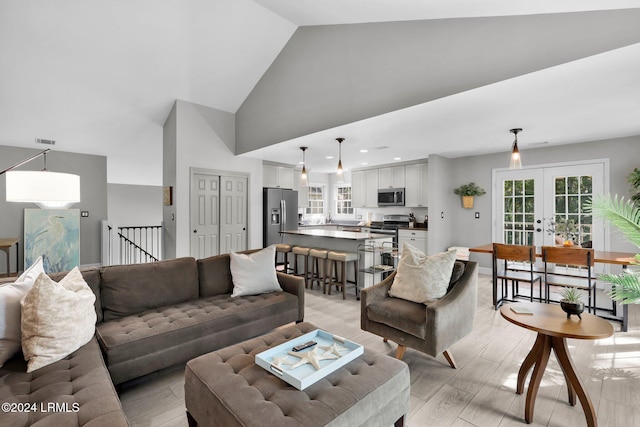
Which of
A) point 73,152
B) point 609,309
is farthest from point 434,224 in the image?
point 73,152

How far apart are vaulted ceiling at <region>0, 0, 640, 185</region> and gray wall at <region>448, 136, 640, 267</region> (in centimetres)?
31

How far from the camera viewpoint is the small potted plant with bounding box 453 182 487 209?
19.1ft

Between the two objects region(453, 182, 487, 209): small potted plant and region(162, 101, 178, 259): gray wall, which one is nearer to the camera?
region(162, 101, 178, 259): gray wall

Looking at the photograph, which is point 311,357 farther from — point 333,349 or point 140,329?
point 140,329

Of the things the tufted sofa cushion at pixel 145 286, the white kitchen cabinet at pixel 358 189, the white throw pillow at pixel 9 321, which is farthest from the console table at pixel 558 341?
the white kitchen cabinet at pixel 358 189

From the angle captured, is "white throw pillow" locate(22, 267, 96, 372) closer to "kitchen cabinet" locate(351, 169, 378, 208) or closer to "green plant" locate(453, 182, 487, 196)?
"green plant" locate(453, 182, 487, 196)

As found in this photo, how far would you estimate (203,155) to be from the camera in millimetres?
5289

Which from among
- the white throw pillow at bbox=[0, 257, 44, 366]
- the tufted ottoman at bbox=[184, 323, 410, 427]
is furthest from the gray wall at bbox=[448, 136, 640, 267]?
the white throw pillow at bbox=[0, 257, 44, 366]

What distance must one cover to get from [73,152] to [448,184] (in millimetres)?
7626

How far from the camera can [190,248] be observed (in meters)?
5.11

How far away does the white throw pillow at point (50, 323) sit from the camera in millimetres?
1649

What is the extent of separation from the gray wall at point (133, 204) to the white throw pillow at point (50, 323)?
23.4ft

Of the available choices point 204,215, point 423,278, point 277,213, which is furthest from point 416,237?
point 204,215

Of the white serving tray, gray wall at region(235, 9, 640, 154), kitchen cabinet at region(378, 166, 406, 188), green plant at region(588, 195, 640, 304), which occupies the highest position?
gray wall at region(235, 9, 640, 154)
